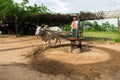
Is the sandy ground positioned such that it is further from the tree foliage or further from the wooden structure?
the tree foliage

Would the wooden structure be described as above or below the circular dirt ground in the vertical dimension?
above

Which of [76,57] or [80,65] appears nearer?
[80,65]

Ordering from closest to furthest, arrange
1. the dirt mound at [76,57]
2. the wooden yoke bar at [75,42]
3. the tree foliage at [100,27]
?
the dirt mound at [76,57] → the wooden yoke bar at [75,42] → the tree foliage at [100,27]

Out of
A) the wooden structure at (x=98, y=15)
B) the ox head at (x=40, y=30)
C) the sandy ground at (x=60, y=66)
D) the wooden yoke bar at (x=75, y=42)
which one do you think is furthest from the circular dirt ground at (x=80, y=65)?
the wooden structure at (x=98, y=15)

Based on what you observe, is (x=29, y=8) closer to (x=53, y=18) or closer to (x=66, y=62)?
(x=53, y=18)

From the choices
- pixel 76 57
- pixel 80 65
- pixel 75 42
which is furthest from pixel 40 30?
pixel 80 65

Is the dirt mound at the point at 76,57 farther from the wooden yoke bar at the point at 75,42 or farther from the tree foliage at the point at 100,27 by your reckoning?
the tree foliage at the point at 100,27

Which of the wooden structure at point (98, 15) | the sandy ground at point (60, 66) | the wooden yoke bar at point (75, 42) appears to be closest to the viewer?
the sandy ground at point (60, 66)

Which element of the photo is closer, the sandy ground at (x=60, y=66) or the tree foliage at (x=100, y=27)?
the sandy ground at (x=60, y=66)

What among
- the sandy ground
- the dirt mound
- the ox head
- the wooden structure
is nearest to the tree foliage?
the wooden structure

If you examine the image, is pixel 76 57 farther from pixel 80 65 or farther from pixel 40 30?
pixel 40 30

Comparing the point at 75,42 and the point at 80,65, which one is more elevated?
the point at 75,42

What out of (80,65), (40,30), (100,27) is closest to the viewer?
(80,65)

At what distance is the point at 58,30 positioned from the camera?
15281mm
